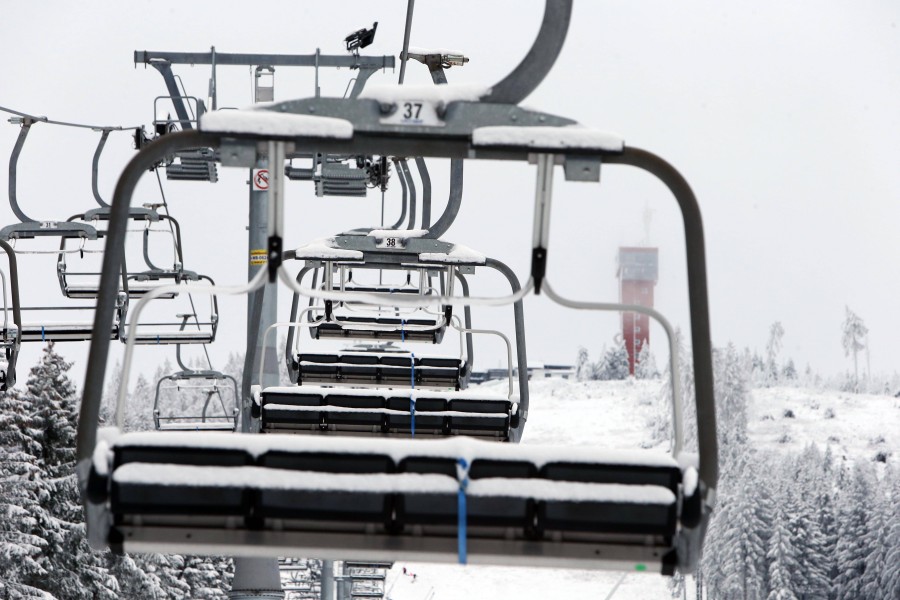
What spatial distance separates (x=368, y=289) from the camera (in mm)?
13211

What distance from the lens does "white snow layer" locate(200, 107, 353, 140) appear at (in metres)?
3.66

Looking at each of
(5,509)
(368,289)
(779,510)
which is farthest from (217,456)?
(779,510)

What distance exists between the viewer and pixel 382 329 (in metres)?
11.1

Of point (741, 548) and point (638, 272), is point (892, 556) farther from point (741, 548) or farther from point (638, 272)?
point (638, 272)

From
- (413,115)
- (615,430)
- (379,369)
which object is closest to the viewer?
(413,115)

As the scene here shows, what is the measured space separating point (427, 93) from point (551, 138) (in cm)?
36

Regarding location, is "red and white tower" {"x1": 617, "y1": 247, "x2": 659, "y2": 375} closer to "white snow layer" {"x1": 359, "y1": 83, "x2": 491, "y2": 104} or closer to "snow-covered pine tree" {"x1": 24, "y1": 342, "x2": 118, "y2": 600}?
"snow-covered pine tree" {"x1": 24, "y1": 342, "x2": 118, "y2": 600}

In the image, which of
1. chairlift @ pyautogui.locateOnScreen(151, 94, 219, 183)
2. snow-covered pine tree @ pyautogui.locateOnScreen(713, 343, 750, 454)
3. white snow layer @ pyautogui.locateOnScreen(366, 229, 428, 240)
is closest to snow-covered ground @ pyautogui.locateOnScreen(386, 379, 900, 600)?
snow-covered pine tree @ pyautogui.locateOnScreen(713, 343, 750, 454)

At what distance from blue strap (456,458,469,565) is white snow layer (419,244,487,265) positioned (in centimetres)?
592

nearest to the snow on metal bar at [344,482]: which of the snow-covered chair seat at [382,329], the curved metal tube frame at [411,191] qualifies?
the snow-covered chair seat at [382,329]

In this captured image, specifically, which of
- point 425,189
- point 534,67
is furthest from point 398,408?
point 534,67

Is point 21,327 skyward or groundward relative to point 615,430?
skyward

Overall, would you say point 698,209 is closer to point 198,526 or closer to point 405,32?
point 198,526

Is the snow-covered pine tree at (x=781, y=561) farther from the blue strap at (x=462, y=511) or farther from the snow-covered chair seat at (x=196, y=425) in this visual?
the blue strap at (x=462, y=511)
